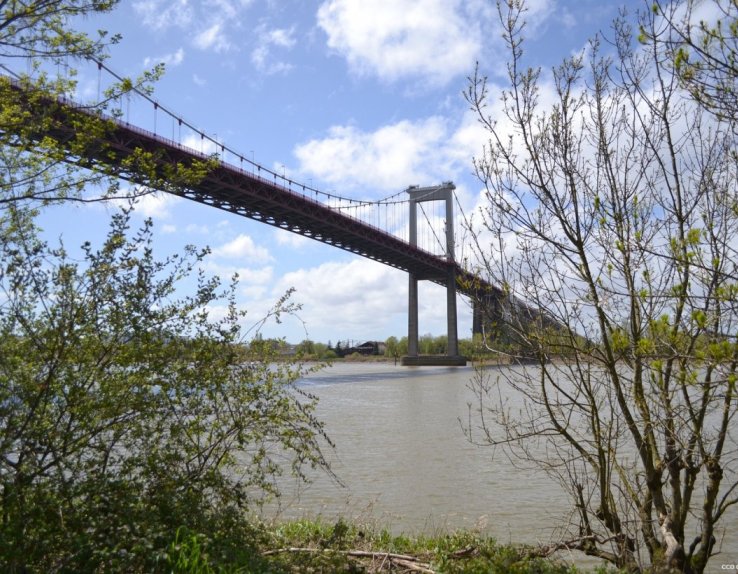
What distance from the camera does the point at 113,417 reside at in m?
3.24

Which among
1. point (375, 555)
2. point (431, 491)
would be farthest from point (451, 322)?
point (375, 555)

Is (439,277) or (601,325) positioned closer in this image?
(601,325)

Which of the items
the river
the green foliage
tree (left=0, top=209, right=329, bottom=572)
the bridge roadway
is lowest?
the river

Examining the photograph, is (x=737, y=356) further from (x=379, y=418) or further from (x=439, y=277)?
(x=439, y=277)

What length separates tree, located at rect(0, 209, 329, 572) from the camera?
9.21 feet

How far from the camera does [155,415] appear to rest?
340 centimetres

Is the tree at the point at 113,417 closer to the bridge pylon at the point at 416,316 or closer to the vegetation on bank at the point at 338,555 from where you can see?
the vegetation on bank at the point at 338,555

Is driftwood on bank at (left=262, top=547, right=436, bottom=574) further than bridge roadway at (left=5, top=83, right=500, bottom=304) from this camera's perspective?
No

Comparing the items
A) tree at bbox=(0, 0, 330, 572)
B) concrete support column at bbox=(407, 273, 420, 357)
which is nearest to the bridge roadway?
concrete support column at bbox=(407, 273, 420, 357)

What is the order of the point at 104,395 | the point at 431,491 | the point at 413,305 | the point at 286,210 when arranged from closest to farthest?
the point at 104,395, the point at 431,491, the point at 286,210, the point at 413,305

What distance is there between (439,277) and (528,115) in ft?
133

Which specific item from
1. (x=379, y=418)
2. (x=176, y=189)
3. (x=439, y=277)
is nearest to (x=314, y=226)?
(x=439, y=277)

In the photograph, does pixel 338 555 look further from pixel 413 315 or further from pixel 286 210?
pixel 413 315

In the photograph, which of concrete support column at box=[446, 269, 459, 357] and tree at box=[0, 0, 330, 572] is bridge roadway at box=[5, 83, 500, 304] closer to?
concrete support column at box=[446, 269, 459, 357]
